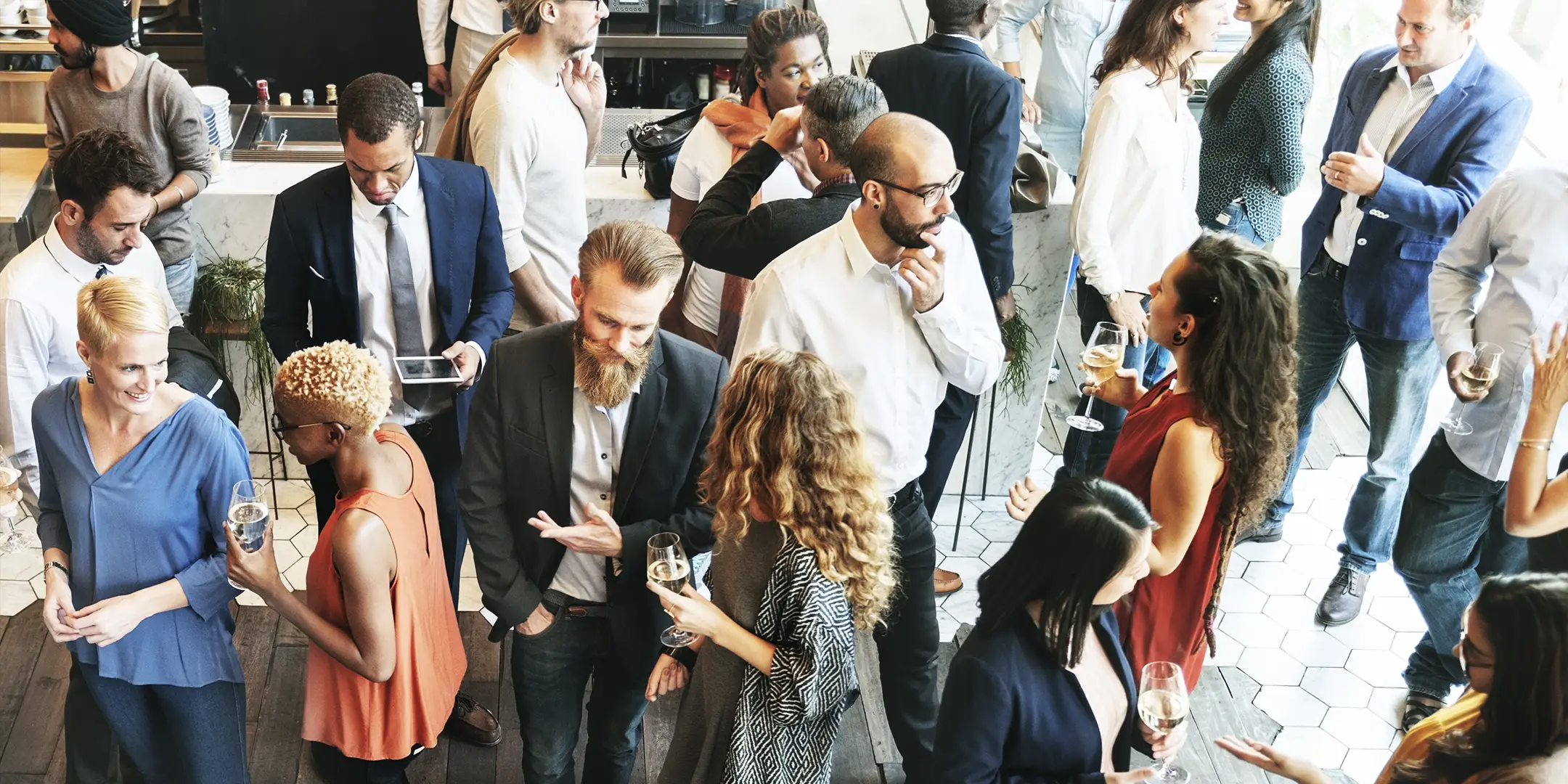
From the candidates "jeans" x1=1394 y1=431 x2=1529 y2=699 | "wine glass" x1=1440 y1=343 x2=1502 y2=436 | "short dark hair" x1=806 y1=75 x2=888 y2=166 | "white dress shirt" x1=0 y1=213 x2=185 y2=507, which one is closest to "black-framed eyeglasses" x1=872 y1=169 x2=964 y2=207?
"short dark hair" x1=806 y1=75 x2=888 y2=166

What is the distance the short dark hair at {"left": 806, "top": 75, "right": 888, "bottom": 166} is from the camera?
3.04 m

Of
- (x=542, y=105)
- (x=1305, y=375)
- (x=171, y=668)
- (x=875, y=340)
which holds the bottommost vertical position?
(x=171, y=668)

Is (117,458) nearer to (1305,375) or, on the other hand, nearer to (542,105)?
(542,105)

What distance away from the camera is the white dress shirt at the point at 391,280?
327 cm

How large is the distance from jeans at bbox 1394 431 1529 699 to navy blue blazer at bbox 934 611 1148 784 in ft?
5.43

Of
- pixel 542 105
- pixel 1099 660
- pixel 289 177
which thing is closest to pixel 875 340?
pixel 1099 660

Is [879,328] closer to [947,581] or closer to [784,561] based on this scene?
[784,561]

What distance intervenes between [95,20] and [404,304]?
133 centimetres

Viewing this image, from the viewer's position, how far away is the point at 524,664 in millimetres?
2900

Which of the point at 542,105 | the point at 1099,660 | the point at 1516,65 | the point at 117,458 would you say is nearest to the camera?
the point at 1099,660

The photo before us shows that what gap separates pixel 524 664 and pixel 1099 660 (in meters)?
1.24

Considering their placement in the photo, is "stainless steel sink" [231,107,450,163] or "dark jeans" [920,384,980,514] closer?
"dark jeans" [920,384,980,514]

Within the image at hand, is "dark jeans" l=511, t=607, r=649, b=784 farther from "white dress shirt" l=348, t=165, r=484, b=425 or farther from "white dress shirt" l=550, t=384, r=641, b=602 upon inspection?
"white dress shirt" l=348, t=165, r=484, b=425

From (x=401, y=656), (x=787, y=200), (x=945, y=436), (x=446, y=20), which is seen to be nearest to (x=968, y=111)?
(x=787, y=200)
